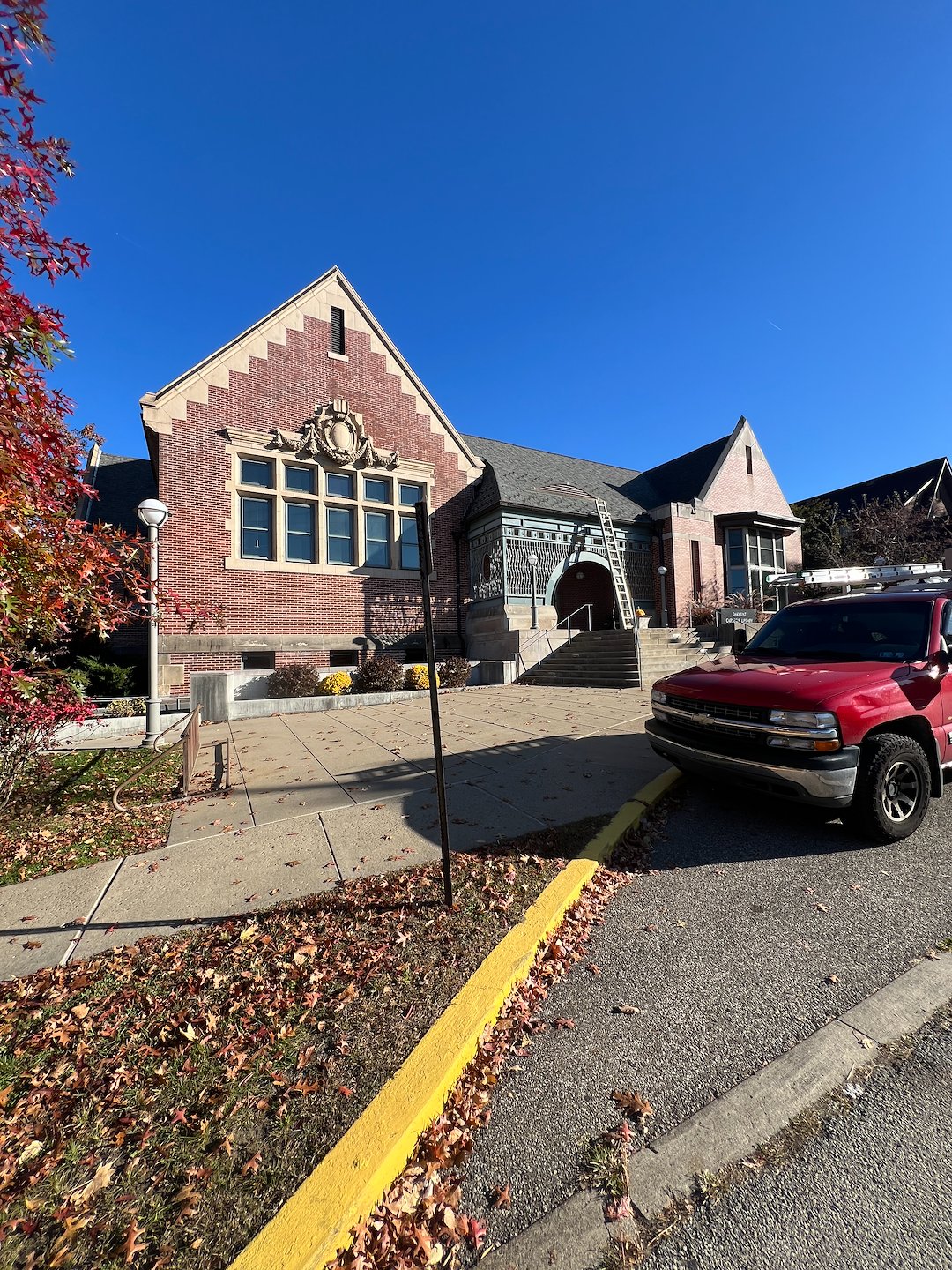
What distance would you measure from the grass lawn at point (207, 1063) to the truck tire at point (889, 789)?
8.86ft

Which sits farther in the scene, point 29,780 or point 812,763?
point 29,780

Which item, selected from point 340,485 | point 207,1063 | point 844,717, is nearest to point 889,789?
point 844,717

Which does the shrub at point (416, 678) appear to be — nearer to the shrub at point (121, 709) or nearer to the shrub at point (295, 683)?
the shrub at point (295, 683)

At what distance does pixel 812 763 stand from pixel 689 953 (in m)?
1.79

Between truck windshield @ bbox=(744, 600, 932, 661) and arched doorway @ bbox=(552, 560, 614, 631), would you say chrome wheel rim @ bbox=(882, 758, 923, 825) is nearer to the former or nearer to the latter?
truck windshield @ bbox=(744, 600, 932, 661)

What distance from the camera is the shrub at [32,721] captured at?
4.16 m

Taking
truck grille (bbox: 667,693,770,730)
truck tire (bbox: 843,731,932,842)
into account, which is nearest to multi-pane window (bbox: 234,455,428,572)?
truck grille (bbox: 667,693,770,730)

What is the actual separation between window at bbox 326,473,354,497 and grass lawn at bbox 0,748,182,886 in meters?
11.0

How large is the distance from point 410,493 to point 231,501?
564 centimetres

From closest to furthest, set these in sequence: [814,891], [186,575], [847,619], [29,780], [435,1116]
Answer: [435,1116]
[814,891]
[847,619]
[29,780]
[186,575]

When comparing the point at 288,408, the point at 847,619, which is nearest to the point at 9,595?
the point at 847,619

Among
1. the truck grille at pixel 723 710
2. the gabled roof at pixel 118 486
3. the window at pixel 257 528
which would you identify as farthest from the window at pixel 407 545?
the truck grille at pixel 723 710

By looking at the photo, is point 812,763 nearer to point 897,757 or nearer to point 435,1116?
point 897,757

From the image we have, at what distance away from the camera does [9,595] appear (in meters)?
2.56
